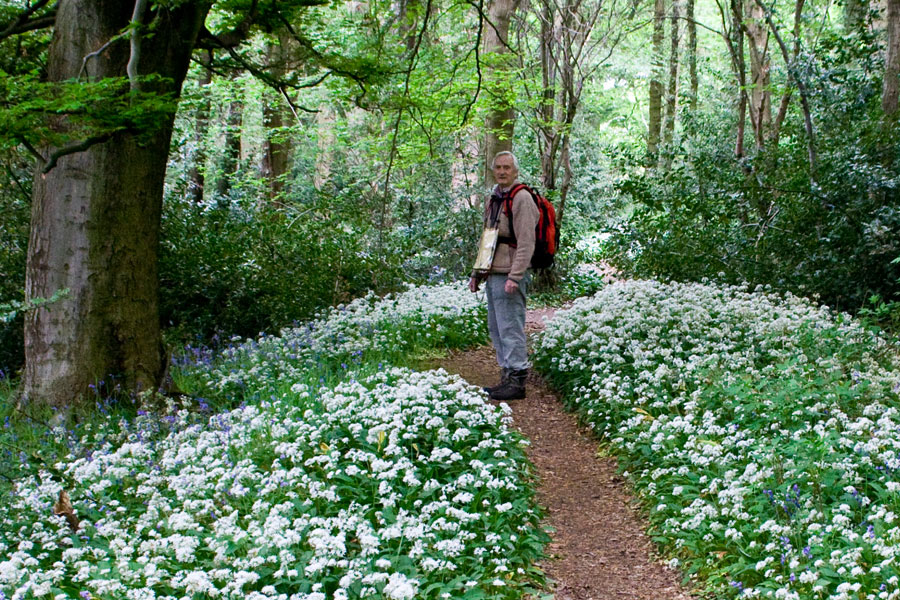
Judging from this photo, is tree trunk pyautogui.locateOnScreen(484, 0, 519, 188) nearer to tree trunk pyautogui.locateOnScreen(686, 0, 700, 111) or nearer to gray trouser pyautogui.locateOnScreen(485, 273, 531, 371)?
gray trouser pyautogui.locateOnScreen(485, 273, 531, 371)

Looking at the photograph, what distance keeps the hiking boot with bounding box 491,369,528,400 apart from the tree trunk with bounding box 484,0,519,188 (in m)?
6.85

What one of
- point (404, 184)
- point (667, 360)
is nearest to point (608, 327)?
point (667, 360)

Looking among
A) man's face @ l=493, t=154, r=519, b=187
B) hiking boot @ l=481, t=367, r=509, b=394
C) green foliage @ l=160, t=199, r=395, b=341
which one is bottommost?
hiking boot @ l=481, t=367, r=509, b=394

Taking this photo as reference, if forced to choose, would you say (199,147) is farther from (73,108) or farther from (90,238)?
(73,108)

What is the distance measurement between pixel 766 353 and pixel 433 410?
3.82 metres

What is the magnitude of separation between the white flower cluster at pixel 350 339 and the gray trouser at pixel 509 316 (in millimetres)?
1254

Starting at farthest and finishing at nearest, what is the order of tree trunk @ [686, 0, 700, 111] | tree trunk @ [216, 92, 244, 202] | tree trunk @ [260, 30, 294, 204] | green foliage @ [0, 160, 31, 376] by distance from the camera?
tree trunk @ [686, 0, 700, 111]
tree trunk @ [216, 92, 244, 202]
tree trunk @ [260, 30, 294, 204]
green foliage @ [0, 160, 31, 376]

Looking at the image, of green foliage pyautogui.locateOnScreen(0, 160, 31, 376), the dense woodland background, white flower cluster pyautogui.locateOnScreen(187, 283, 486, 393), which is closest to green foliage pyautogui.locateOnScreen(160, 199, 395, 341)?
the dense woodland background

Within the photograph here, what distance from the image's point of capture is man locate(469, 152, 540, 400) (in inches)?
282

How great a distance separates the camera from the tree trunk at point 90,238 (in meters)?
6.82

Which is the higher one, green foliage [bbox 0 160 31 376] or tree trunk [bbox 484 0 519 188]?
tree trunk [bbox 484 0 519 188]

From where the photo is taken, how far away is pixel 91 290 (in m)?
6.91

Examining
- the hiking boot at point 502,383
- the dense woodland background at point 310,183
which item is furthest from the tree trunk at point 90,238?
the hiking boot at point 502,383

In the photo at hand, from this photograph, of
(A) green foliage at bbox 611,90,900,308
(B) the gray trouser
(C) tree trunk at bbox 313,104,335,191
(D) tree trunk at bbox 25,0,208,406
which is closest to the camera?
(D) tree trunk at bbox 25,0,208,406
